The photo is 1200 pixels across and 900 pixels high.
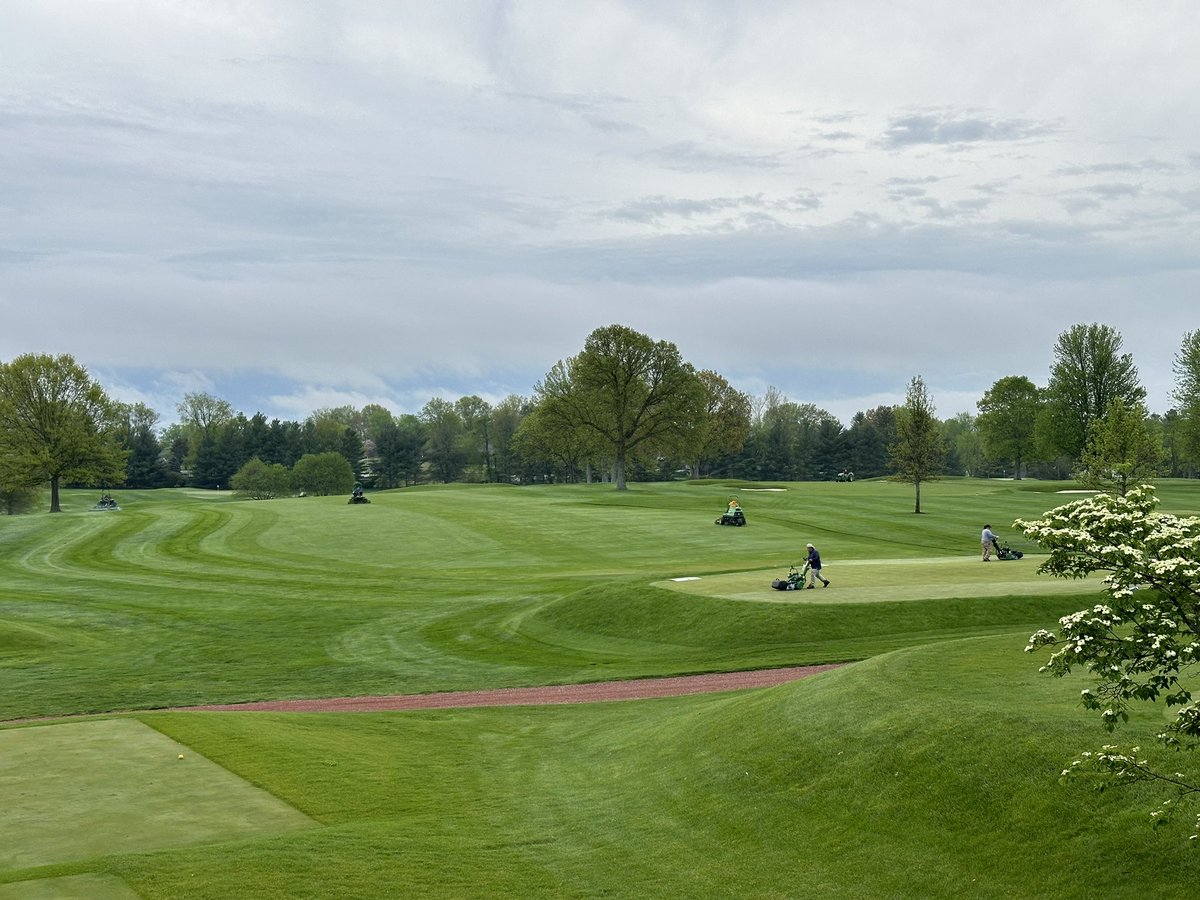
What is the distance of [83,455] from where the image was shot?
103125 mm

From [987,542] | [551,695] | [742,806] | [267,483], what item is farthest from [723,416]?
[742,806]

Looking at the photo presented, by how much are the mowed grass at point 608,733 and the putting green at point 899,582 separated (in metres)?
0.31

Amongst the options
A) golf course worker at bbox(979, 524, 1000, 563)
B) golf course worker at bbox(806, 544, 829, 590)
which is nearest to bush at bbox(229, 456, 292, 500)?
golf course worker at bbox(979, 524, 1000, 563)

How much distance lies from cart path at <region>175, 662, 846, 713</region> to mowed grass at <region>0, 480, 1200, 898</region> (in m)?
1.14

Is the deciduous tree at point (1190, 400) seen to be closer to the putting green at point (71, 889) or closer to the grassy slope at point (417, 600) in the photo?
the grassy slope at point (417, 600)

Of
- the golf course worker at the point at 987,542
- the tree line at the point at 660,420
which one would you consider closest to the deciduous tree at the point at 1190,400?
the tree line at the point at 660,420

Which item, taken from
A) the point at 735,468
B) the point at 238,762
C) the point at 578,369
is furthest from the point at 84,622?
the point at 735,468

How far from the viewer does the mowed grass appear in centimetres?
1401

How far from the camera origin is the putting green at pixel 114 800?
48.9 feet

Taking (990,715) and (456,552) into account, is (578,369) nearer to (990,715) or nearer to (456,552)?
(456,552)

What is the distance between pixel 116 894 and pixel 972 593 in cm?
2979

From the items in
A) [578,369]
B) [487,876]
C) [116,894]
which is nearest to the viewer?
[116,894]

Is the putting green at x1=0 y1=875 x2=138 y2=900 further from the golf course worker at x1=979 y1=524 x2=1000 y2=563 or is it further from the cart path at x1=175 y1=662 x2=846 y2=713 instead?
the golf course worker at x1=979 y1=524 x2=1000 y2=563

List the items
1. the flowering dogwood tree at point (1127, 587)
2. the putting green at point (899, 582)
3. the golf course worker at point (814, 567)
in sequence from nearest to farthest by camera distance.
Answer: the flowering dogwood tree at point (1127, 587) → the putting green at point (899, 582) → the golf course worker at point (814, 567)
